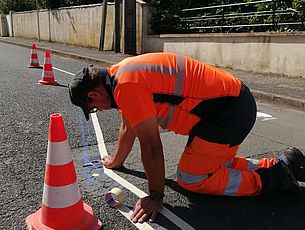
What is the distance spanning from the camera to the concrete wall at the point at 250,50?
28.8ft

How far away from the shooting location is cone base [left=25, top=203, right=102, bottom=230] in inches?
98.0

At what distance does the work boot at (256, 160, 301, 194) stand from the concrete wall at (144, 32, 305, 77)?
6.21m

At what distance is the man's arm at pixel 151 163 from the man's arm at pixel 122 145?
0.63 m

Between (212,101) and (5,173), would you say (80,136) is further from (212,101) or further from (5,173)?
(212,101)

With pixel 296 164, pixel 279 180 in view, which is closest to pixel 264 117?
pixel 296 164

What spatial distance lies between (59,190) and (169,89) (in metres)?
1.04

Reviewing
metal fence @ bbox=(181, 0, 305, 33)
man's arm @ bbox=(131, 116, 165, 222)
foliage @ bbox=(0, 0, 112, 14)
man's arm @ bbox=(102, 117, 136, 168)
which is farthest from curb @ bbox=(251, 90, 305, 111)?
foliage @ bbox=(0, 0, 112, 14)

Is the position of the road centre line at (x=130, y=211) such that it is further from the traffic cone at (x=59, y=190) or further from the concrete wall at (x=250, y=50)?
the concrete wall at (x=250, y=50)

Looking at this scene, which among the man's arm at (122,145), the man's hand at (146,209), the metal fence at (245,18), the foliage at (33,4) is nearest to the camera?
the man's hand at (146,209)

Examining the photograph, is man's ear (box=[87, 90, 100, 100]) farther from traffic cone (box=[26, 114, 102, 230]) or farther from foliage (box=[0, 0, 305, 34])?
foliage (box=[0, 0, 305, 34])

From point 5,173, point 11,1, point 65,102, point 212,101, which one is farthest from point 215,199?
point 11,1

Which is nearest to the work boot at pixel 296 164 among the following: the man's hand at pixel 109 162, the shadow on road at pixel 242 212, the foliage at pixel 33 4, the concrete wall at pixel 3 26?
the shadow on road at pixel 242 212

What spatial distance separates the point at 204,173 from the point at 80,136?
2.04m

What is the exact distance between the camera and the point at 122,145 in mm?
3365
